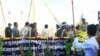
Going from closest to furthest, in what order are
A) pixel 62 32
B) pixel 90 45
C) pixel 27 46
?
pixel 90 45, pixel 27 46, pixel 62 32

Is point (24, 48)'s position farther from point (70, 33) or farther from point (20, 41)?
point (70, 33)

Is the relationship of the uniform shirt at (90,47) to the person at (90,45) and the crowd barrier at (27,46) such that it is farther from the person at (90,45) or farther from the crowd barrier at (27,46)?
the crowd barrier at (27,46)

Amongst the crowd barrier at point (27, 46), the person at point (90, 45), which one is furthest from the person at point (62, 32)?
the person at point (90, 45)

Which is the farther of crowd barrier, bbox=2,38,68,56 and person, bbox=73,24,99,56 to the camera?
crowd barrier, bbox=2,38,68,56

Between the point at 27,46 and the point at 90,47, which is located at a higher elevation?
the point at 90,47

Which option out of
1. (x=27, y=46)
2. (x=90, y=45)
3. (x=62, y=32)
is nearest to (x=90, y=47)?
(x=90, y=45)

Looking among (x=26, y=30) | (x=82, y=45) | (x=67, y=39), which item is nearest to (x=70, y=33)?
(x=67, y=39)

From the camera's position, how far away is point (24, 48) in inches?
684

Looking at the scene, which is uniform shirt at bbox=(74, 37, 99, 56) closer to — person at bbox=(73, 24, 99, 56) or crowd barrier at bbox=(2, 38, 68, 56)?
person at bbox=(73, 24, 99, 56)

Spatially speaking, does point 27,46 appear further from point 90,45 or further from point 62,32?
point 90,45

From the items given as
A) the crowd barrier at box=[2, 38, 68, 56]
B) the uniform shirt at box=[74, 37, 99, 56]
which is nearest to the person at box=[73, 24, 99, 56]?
the uniform shirt at box=[74, 37, 99, 56]

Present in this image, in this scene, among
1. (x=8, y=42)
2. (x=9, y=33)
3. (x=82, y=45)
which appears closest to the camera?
(x=82, y=45)

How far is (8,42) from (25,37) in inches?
25.9

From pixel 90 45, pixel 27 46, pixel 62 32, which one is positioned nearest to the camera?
pixel 90 45
